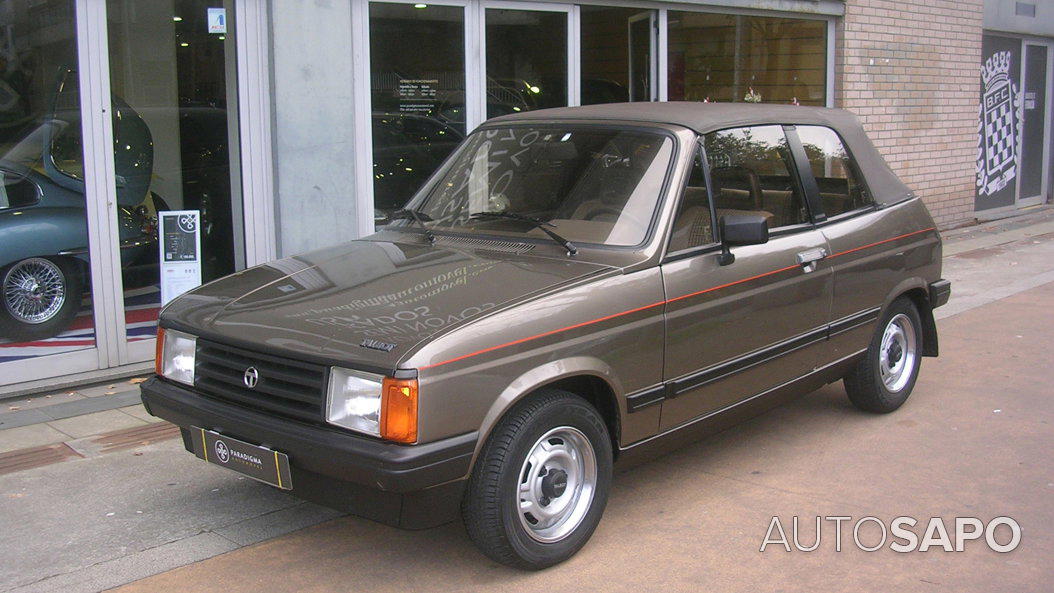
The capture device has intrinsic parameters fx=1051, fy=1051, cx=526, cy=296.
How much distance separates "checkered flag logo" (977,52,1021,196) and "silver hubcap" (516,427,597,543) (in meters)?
12.0

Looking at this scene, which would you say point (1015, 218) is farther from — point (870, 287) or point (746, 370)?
point (746, 370)

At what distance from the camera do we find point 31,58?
6.61 metres

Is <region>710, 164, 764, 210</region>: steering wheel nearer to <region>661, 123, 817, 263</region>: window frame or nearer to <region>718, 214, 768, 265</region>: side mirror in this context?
<region>661, 123, 817, 263</region>: window frame

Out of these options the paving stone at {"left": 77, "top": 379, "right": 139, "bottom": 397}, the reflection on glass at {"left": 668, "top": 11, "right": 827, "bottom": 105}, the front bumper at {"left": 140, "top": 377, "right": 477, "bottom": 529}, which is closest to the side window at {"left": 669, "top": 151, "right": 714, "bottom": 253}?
the front bumper at {"left": 140, "top": 377, "right": 477, "bottom": 529}

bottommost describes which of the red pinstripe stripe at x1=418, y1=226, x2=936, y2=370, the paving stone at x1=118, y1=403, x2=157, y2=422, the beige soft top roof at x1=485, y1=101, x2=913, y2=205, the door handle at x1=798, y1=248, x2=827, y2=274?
the paving stone at x1=118, y1=403, x2=157, y2=422

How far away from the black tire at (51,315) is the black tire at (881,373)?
4865 mm

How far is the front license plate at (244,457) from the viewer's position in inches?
151

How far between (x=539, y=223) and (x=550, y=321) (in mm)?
881

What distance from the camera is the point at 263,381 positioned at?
3941 mm

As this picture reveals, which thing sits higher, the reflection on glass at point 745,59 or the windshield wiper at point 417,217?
the reflection on glass at point 745,59

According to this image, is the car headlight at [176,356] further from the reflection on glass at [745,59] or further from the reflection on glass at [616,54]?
the reflection on glass at [745,59]

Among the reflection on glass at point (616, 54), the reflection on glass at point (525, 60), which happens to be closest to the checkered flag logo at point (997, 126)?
the reflection on glass at point (616, 54)

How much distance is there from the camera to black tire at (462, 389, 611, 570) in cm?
381

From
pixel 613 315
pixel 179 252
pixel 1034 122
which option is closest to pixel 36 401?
pixel 179 252
